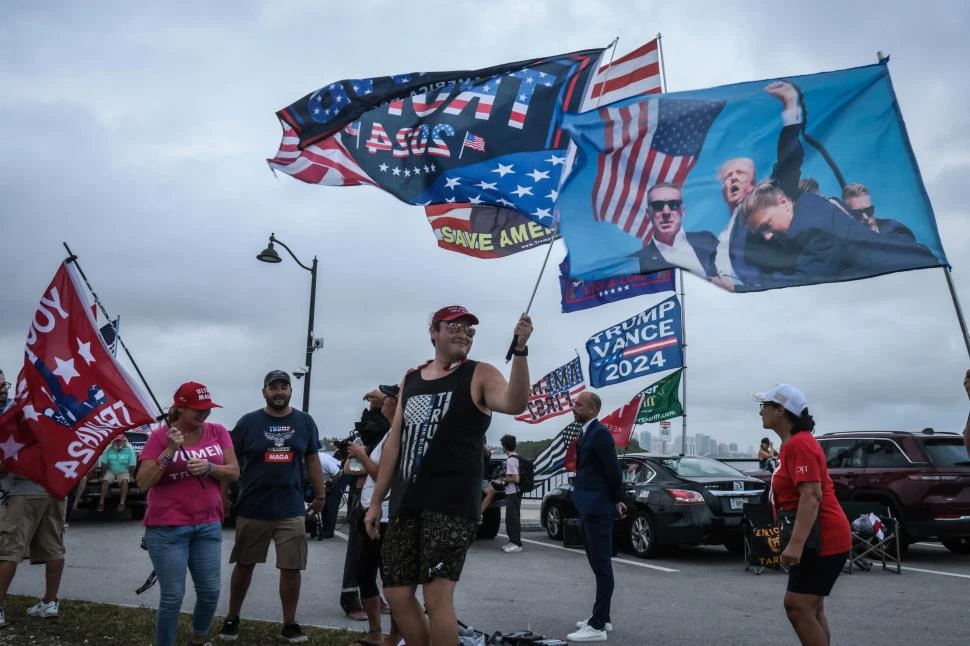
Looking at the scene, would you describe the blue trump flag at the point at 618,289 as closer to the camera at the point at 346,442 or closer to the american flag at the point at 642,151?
the camera at the point at 346,442

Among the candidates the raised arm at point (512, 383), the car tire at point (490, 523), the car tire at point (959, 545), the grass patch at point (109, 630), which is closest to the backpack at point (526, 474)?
the car tire at point (490, 523)

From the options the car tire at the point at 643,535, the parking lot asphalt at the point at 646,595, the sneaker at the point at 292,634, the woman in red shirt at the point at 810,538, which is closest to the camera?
the woman in red shirt at the point at 810,538

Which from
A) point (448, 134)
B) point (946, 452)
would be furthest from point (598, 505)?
point (946, 452)

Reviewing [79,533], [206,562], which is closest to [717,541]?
[206,562]

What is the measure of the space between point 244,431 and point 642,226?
324 centimetres

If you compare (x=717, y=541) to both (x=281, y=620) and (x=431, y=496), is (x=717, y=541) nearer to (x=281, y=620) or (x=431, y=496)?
(x=281, y=620)

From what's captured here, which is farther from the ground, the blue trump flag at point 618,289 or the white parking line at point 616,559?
the blue trump flag at point 618,289

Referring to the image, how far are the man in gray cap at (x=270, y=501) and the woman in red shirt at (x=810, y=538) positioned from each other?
11.4 feet

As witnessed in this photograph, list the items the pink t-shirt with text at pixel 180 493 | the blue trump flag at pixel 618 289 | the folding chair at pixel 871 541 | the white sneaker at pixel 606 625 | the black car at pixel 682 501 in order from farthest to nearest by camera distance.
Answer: the blue trump flag at pixel 618 289, the black car at pixel 682 501, the folding chair at pixel 871 541, the white sneaker at pixel 606 625, the pink t-shirt with text at pixel 180 493

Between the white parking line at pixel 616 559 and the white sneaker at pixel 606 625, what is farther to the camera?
the white parking line at pixel 616 559

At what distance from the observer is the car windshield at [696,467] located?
12.7 meters

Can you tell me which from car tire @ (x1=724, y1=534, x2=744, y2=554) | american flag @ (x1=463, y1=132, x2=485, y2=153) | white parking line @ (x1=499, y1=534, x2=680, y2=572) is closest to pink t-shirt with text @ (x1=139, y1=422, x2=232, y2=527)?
american flag @ (x1=463, y1=132, x2=485, y2=153)

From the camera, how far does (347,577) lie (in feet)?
23.7

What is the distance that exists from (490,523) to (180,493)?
32.7 feet
